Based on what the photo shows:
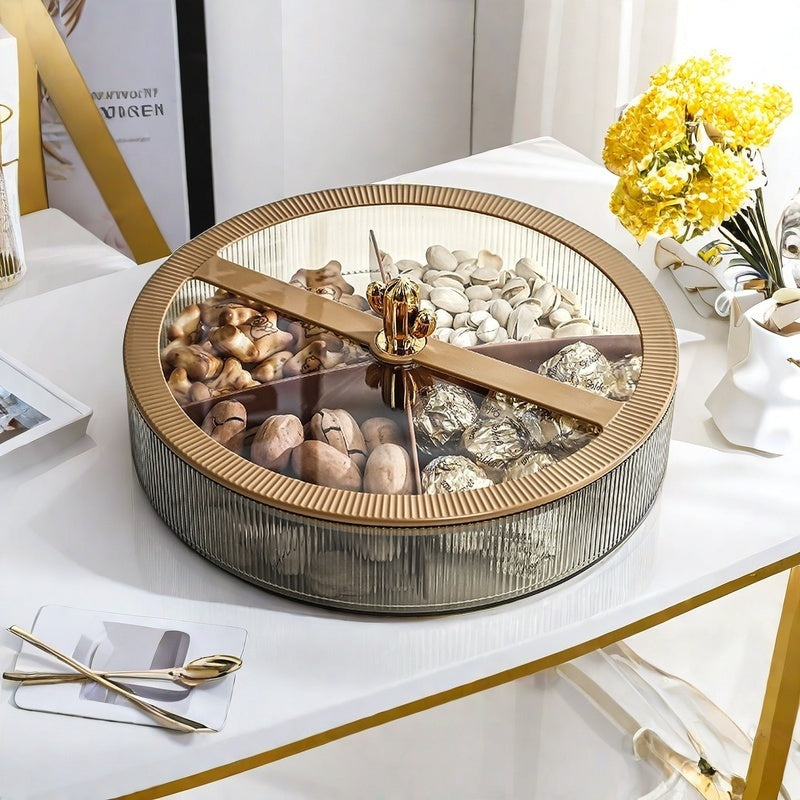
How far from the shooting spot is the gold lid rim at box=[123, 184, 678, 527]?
80 cm

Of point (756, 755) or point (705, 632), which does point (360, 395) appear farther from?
A: point (705, 632)

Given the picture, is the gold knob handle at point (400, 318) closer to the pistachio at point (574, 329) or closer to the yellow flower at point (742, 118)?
the pistachio at point (574, 329)

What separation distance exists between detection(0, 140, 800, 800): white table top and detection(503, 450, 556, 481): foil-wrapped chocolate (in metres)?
0.10

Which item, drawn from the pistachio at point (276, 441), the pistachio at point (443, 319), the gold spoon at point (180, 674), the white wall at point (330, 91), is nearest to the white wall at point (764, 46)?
the white wall at point (330, 91)

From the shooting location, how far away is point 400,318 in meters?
0.92

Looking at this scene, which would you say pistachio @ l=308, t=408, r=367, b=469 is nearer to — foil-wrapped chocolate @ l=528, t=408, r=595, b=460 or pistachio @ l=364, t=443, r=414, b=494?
pistachio @ l=364, t=443, r=414, b=494

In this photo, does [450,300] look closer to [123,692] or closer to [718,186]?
[718,186]

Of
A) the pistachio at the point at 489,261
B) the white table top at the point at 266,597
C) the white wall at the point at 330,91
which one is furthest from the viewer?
the white wall at the point at 330,91

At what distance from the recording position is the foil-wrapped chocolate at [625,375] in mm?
913

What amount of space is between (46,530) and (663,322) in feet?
1.78

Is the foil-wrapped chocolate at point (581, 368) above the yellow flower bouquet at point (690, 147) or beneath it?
beneath

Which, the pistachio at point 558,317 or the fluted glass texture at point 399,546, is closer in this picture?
the fluted glass texture at point 399,546

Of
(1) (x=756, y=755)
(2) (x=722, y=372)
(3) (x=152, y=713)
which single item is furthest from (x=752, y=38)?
(3) (x=152, y=713)

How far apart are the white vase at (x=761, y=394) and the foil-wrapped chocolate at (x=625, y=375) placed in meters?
0.11
